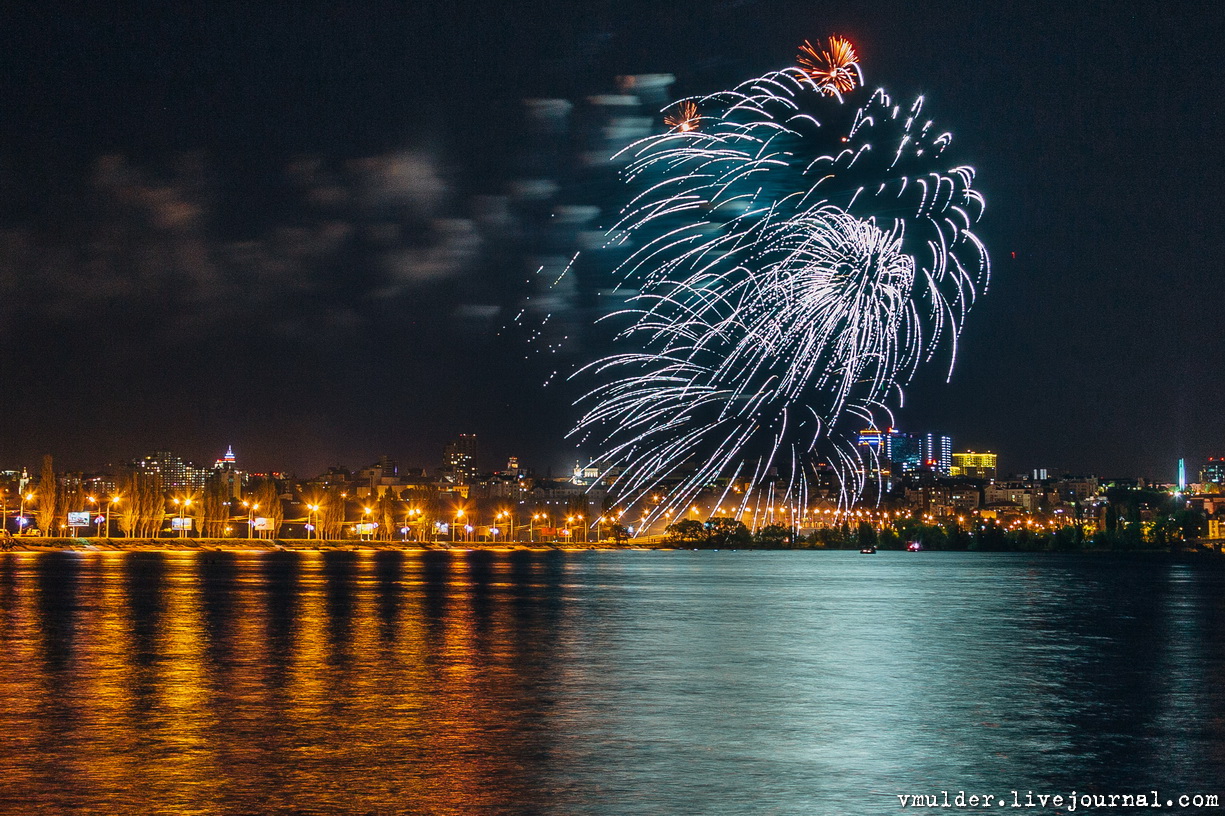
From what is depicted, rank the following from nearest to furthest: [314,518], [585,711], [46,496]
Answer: [585,711]
[46,496]
[314,518]

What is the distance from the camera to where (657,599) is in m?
41.0

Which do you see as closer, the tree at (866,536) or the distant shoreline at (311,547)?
the distant shoreline at (311,547)

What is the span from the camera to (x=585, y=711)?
579 inches

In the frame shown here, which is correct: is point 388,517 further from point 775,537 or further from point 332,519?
point 775,537

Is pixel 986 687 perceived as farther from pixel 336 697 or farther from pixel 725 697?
pixel 336 697

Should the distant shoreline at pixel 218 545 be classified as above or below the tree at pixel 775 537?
above

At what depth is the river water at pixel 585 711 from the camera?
33.8ft

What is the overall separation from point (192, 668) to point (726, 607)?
797 inches

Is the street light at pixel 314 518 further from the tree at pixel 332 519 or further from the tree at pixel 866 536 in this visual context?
the tree at pixel 866 536

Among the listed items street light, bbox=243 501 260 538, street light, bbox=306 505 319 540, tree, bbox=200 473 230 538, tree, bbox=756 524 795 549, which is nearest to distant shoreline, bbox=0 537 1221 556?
tree, bbox=756 524 795 549

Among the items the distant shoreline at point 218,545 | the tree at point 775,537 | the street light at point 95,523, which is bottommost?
the tree at point 775,537

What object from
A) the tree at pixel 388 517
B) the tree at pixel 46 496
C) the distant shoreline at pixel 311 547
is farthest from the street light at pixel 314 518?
the tree at pixel 46 496

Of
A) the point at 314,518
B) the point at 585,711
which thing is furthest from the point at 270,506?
the point at 585,711

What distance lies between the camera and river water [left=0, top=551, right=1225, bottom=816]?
1029 centimetres
